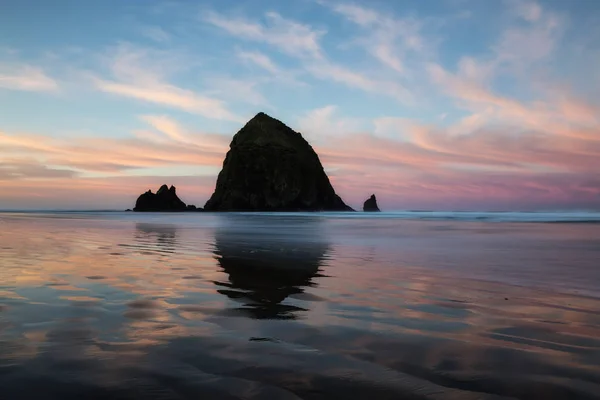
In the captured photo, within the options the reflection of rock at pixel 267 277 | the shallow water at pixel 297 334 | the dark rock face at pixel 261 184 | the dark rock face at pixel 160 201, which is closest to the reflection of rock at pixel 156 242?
the reflection of rock at pixel 267 277

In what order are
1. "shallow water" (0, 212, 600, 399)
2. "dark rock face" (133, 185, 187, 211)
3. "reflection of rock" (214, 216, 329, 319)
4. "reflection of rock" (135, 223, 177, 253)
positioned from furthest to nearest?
"dark rock face" (133, 185, 187, 211) → "reflection of rock" (135, 223, 177, 253) → "reflection of rock" (214, 216, 329, 319) → "shallow water" (0, 212, 600, 399)

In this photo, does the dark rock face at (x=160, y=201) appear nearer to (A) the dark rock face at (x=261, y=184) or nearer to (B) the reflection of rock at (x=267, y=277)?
Result: (A) the dark rock face at (x=261, y=184)

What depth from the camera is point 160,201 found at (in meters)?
192

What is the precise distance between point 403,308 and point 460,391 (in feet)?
11.1

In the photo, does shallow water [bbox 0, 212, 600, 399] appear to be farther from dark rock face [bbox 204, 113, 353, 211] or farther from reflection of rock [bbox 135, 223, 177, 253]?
dark rock face [bbox 204, 113, 353, 211]

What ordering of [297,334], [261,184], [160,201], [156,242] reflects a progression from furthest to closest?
[160,201] < [261,184] < [156,242] < [297,334]

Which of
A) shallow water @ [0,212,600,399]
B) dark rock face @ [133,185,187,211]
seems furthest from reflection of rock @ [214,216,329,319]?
dark rock face @ [133,185,187,211]

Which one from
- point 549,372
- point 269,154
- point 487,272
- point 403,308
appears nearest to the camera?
point 549,372

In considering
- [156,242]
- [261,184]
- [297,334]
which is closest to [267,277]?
[297,334]

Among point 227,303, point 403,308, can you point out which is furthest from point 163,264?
point 403,308

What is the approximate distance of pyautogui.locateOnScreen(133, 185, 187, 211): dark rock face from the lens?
189125 millimetres

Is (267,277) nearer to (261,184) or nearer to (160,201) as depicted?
(261,184)

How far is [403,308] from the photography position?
692cm

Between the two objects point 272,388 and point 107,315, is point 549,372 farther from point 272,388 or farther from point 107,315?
point 107,315
